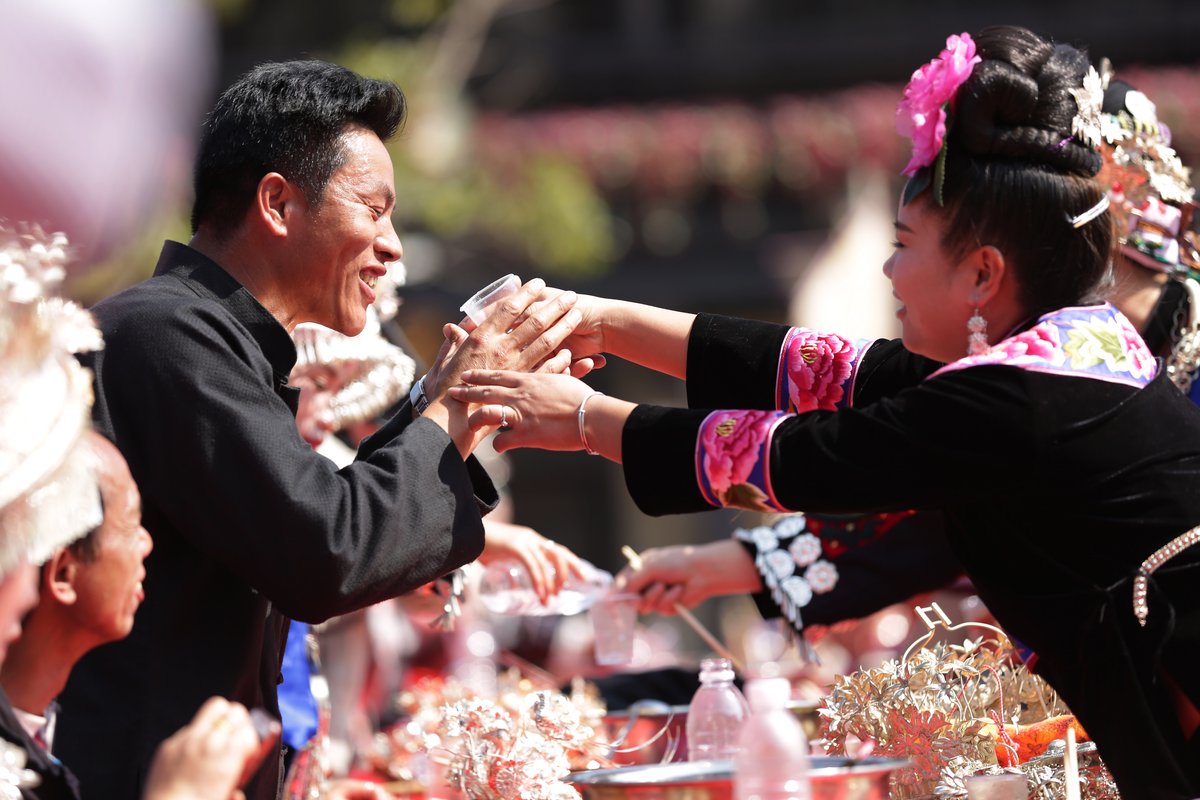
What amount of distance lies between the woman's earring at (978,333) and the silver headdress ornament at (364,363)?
1.70 m

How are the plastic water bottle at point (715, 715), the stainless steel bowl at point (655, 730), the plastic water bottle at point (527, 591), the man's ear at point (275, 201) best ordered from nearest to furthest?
the man's ear at point (275, 201), the plastic water bottle at point (715, 715), the stainless steel bowl at point (655, 730), the plastic water bottle at point (527, 591)

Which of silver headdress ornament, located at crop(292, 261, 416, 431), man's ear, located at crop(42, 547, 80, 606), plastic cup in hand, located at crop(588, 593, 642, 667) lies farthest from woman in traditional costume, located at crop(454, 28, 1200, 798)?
silver headdress ornament, located at crop(292, 261, 416, 431)

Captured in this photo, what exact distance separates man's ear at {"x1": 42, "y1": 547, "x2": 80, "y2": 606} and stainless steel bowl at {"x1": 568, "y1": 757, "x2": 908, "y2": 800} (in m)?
0.69

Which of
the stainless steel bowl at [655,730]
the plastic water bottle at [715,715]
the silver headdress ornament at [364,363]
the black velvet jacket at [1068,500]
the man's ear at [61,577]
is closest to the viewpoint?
the man's ear at [61,577]

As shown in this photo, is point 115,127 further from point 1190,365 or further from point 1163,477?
point 1190,365

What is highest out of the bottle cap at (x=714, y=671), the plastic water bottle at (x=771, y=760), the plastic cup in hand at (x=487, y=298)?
the plastic cup in hand at (x=487, y=298)

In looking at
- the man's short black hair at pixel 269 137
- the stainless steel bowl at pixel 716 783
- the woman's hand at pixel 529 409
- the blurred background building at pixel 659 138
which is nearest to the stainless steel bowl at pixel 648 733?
the woman's hand at pixel 529 409

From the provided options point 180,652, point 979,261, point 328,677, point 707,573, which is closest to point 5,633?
point 180,652

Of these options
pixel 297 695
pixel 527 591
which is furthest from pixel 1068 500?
pixel 297 695

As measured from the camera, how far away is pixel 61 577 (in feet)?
6.29

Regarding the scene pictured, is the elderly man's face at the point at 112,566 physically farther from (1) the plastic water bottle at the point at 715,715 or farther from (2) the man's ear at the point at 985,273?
(2) the man's ear at the point at 985,273

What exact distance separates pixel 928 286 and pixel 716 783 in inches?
36.0

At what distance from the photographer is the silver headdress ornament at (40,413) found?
1.76m

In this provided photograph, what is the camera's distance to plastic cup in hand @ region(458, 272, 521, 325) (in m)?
2.58
